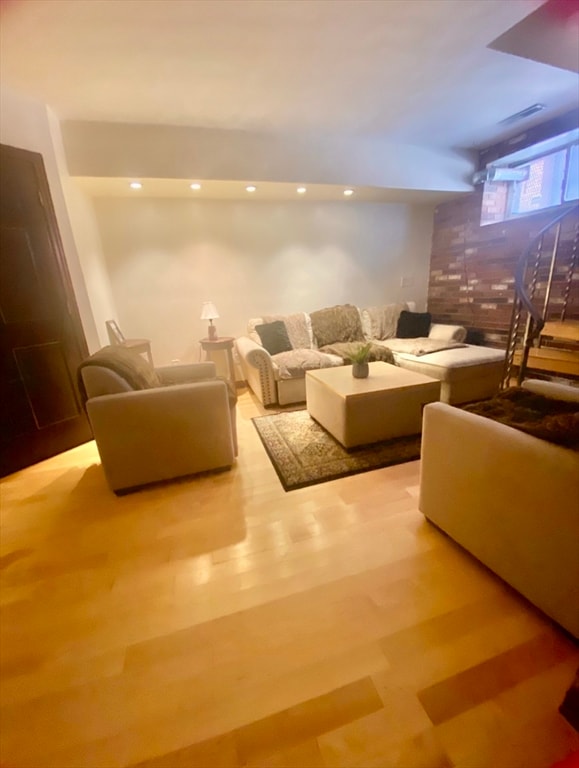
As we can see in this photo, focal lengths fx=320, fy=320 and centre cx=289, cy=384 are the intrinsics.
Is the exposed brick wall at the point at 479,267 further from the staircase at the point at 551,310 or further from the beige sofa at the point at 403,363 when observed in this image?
the beige sofa at the point at 403,363

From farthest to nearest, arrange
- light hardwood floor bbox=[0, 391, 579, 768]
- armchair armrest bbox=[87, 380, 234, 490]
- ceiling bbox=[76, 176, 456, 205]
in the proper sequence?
ceiling bbox=[76, 176, 456, 205], armchair armrest bbox=[87, 380, 234, 490], light hardwood floor bbox=[0, 391, 579, 768]

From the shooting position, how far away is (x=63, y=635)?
1208mm

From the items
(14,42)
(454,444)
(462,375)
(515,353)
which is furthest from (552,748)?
(14,42)

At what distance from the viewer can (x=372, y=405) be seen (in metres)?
2.31

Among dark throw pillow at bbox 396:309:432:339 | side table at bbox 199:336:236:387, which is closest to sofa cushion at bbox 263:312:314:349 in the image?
side table at bbox 199:336:236:387

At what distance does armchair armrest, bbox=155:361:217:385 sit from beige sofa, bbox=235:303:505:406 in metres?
0.53

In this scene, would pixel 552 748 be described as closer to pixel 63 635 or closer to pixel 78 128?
pixel 63 635

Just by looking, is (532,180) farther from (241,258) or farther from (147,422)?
(147,422)

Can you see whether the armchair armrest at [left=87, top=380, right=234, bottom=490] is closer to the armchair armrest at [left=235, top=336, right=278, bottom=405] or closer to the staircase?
the armchair armrest at [left=235, top=336, right=278, bottom=405]

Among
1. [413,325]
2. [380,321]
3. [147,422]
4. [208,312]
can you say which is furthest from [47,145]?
[413,325]

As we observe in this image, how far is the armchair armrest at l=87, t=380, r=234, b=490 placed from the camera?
6.11ft

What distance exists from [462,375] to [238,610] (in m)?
2.67

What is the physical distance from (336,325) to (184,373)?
206cm

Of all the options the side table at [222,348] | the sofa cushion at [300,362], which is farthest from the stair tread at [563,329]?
the side table at [222,348]
